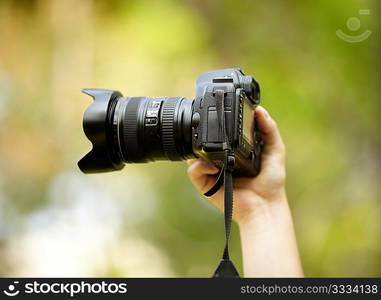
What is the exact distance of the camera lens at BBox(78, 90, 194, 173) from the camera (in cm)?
104

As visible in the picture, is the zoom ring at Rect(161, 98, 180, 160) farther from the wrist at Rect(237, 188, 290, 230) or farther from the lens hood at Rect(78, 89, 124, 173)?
the wrist at Rect(237, 188, 290, 230)

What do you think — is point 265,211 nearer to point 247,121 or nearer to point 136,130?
point 247,121

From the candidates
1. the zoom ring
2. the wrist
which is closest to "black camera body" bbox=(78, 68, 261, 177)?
the zoom ring

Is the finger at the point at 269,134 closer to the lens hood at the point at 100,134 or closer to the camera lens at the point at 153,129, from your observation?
the camera lens at the point at 153,129

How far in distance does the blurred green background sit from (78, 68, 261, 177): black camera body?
3.07ft

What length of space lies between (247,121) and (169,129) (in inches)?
6.3

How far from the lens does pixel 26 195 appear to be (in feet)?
6.68

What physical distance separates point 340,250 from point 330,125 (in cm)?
47

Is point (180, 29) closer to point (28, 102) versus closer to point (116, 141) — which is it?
point (28, 102)

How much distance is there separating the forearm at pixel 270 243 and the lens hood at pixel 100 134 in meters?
0.33

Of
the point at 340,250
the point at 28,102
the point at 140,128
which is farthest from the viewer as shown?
the point at 28,102

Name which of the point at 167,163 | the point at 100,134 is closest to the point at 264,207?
the point at 100,134

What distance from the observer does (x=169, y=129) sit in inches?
40.9

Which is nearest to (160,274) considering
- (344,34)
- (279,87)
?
(279,87)
